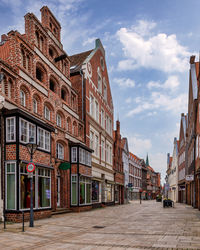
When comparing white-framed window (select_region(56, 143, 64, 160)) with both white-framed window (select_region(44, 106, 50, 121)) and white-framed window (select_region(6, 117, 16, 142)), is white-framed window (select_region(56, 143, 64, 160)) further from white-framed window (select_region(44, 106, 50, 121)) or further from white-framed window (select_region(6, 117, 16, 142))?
white-framed window (select_region(6, 117, 16, 142))

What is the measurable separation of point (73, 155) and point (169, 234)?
13053 mm

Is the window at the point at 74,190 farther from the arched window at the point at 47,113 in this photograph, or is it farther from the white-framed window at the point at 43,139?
the white-framed window at the point at 43,139

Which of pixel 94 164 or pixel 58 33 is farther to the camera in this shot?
pixel 94 164

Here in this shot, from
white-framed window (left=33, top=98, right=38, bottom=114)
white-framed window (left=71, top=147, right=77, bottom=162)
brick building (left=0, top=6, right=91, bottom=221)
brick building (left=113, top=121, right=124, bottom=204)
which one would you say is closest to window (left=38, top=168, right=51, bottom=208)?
brick building (left=0, top=6, right=91, bottom=221)

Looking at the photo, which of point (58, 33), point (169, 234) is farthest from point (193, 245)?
point (58, 33)

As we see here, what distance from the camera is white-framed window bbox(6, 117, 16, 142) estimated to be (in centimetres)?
1444

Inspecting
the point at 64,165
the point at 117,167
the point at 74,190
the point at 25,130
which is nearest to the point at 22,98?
the point at 25,130

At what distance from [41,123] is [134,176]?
60.2m

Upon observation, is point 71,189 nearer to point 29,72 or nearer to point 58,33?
point 29,72

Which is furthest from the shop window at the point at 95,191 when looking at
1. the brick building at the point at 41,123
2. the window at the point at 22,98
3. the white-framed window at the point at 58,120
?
the window at the point at 22,98

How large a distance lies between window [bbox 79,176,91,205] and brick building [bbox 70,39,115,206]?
2921mm

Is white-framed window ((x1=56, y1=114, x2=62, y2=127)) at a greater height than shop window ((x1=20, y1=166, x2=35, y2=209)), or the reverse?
white-framed window ((x1=56, y1=114, x2=62, y2=127))

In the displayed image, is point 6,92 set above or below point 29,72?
below

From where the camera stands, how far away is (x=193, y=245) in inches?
340
